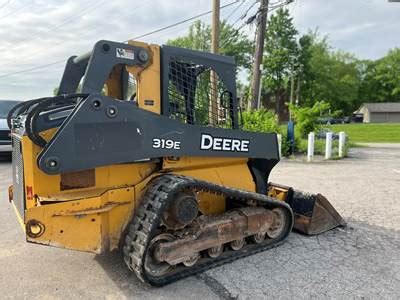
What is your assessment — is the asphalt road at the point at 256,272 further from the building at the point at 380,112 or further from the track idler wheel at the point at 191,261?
the building at the point at 380,112

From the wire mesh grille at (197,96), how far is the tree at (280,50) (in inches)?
2342

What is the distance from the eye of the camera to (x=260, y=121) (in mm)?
13789

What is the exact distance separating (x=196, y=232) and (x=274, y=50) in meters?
62.5

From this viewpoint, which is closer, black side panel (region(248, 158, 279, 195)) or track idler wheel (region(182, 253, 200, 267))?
track idler wheel (region(182, 253, 200, 267))

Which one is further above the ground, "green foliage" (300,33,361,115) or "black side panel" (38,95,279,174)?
"green foliage" (300,33,361,115)

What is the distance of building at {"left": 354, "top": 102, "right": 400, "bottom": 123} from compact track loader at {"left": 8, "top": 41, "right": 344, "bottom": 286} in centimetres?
8280

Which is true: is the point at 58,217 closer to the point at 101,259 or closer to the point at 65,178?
the point at 65,178

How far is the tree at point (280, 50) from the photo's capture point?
62.5 meters

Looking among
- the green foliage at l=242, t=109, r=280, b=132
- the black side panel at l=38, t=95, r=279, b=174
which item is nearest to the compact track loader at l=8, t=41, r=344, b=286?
the black side panel at l=38, t=95, r=279, b=174

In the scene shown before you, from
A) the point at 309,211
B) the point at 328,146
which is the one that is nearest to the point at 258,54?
the point at 328,146

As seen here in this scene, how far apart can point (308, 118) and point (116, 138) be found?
499 inches

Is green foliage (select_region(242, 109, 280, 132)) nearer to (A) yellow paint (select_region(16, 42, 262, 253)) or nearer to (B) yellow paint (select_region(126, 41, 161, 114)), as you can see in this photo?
(A) yellow paint (select_region(16, 42, 262, 253))

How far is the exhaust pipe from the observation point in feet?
17.1

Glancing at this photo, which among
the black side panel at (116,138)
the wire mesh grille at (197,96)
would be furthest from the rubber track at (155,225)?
the wire mesh grille at (197,96)
